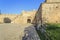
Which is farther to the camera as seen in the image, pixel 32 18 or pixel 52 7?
pixel 32 18

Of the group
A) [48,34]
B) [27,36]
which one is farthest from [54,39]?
[27,36]

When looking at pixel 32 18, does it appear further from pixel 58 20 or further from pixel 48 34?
pixel 48 34

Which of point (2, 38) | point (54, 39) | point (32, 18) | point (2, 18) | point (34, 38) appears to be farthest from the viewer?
point (2, 18)

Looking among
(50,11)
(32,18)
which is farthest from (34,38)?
(32,18)

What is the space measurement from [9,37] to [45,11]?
9513 mm

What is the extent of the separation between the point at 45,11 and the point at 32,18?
1511cm

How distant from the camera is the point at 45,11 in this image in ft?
68.8

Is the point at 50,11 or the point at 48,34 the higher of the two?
the point at 50,11

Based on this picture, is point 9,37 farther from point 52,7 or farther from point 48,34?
point 52,7

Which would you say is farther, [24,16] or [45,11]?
[24,16]

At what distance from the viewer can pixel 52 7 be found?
2092 cm

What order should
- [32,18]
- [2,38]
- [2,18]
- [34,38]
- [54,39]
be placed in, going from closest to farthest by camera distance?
[54,39], [34,38], [2,38], [32,18], [2,18]

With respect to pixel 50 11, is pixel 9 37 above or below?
below

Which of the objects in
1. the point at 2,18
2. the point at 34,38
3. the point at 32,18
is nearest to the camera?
the point at 34,38
